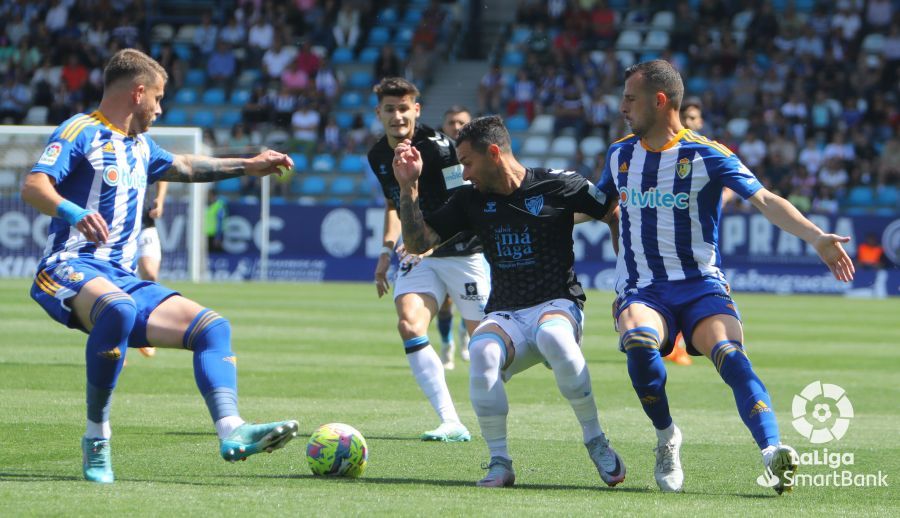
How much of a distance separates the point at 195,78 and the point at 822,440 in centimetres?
2762

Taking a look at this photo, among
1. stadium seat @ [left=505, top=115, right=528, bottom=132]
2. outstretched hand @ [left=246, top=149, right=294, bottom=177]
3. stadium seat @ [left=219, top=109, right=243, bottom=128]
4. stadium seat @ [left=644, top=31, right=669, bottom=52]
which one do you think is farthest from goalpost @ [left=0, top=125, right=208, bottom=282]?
outstretched hand @ [left=246, top=149, right=294, bottom=177]

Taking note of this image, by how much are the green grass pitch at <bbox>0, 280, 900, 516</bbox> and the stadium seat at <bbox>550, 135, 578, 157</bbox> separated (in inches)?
503

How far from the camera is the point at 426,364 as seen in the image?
27.8 ft

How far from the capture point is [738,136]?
2911cm

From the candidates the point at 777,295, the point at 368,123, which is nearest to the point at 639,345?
the point at 777,295

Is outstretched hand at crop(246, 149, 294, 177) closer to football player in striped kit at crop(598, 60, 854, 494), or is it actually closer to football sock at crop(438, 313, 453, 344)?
football player in striped kit at crop(598, 60, 854, 494)

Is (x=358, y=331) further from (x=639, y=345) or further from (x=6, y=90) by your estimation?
(x=6, y=90)

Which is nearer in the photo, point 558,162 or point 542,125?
point 558,162

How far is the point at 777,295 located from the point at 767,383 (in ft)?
48.5

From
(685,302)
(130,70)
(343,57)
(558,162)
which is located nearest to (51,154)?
(130,70)

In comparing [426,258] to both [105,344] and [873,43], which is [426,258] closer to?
[105,344]

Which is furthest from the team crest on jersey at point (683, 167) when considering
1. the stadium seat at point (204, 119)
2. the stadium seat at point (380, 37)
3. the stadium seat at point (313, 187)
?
the stadium seat at point (380, 37)

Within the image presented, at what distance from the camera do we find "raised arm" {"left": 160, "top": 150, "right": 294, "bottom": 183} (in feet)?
22.9

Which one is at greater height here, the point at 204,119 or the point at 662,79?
the point at 204,119
